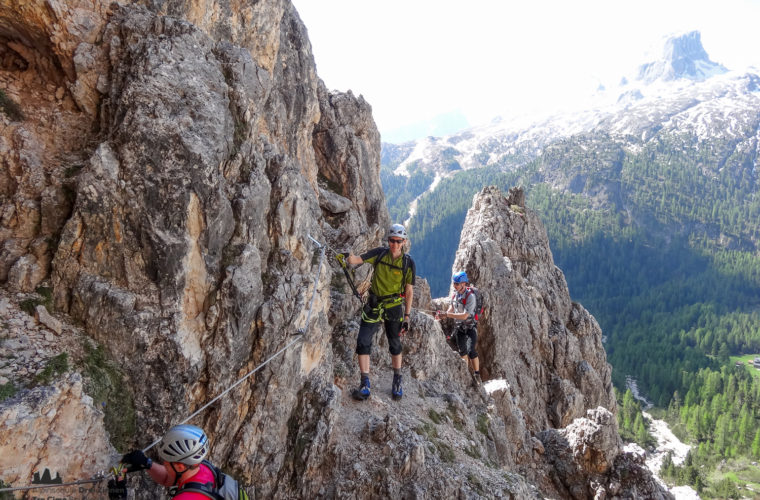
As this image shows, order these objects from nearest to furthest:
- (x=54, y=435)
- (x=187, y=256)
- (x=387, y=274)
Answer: (x=54, y=435)
(x=187, y=256)
(x=387, y=274)

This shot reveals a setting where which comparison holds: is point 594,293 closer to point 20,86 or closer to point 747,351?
point 747,351

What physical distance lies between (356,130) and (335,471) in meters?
18.9

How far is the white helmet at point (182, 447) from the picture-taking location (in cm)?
605

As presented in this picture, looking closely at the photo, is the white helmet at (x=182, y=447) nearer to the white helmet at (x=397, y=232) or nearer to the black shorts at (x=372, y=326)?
the black shorts at (x=372, y=326)

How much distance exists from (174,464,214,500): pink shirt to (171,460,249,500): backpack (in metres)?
0.05

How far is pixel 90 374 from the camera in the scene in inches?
295

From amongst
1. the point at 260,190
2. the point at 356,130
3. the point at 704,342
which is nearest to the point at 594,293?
the point at 704,342

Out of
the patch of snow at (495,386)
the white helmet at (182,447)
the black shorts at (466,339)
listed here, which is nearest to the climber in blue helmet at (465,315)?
the black shorts at (466,339)

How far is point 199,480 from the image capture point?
238 inches

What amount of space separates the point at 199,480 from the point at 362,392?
6298mm

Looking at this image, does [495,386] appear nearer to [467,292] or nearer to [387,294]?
[467,292]

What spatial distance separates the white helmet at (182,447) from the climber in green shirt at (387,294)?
19.0 ft

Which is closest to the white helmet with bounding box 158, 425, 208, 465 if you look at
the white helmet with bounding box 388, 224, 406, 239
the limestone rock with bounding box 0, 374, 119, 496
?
the limestone rock with bounding box 0, 374, 119, 496

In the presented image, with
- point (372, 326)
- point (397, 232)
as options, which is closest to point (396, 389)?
point (372, 326)
